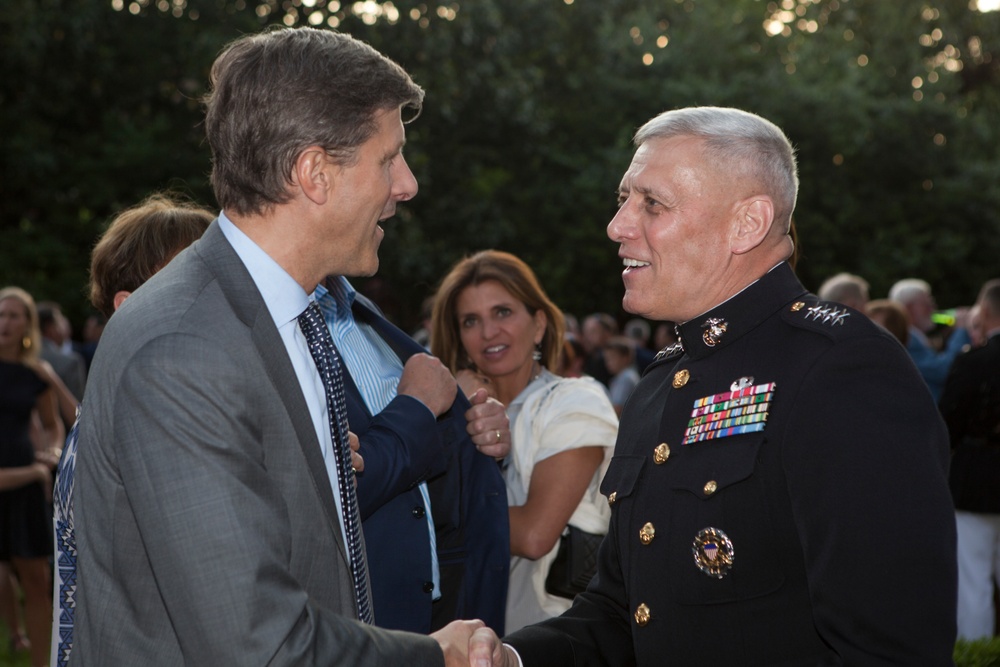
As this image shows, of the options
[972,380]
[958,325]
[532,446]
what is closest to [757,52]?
[958,325]

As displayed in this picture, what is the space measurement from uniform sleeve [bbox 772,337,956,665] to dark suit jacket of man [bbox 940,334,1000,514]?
5105mm

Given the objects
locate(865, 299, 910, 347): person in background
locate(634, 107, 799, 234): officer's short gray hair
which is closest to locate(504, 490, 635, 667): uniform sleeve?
locate(634, 107, 799, 234): officer's short gray hair

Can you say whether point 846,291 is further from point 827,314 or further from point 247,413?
point 247,413

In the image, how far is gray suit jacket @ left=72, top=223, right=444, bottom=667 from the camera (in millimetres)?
1634

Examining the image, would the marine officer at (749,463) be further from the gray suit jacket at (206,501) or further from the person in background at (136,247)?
the person in background at (136,247)

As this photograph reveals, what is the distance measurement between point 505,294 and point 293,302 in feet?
8.21

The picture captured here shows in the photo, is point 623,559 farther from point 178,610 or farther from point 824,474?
point 178,610

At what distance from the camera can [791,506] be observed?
1.95 m

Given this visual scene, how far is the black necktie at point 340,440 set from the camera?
200cm

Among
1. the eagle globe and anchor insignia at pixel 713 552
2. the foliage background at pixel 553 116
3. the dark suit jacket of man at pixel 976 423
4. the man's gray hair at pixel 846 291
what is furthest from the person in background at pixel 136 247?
the man's gray hair at pixel 846 291

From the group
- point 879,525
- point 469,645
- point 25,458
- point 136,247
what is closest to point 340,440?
point 469,645

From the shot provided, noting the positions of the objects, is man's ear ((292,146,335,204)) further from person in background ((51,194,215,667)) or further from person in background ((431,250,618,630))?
person in background ((431,250,618,630))

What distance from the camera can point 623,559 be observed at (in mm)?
2373

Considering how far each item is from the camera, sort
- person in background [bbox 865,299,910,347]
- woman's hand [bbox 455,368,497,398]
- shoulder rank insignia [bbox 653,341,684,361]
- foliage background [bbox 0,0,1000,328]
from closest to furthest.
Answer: shoulder rank insignia [bbox 653,341,684,361] → woman's hand [bbox 455,368,497,398] → person in background [bbox 865,299,910,347] → foliage background [bbox 0,0,1000,328]
